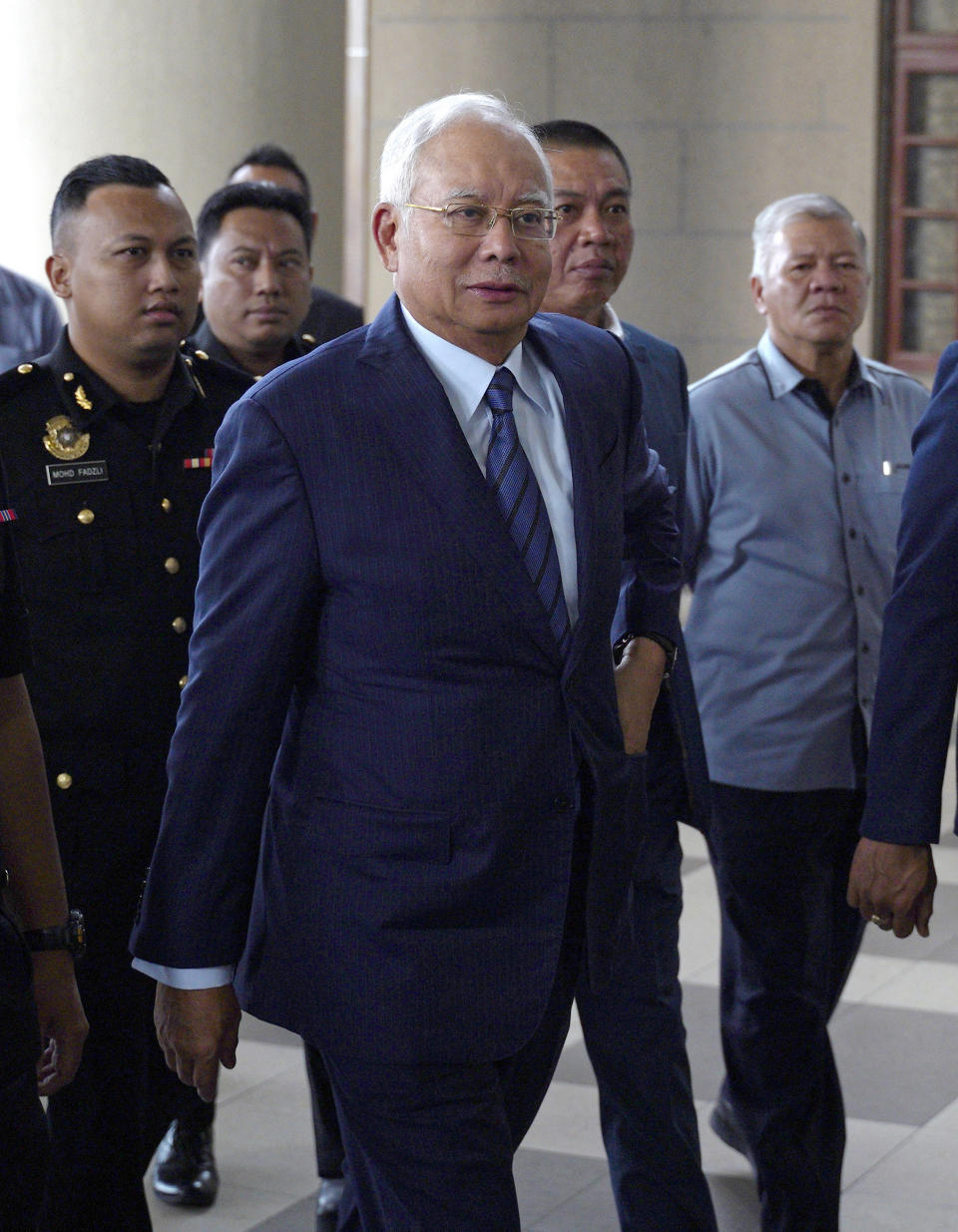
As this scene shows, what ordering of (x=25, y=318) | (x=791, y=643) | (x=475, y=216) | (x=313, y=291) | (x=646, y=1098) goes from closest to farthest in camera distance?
(x=475, y=216) → (x=646, y=1098) → (x=791, y=643) → (x=25, y=318) → (x=313, y=291)

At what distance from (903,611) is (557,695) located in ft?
1.73

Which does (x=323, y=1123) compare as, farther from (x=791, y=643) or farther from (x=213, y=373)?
(x=213, y=373)

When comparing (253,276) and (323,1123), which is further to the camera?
(253,276)

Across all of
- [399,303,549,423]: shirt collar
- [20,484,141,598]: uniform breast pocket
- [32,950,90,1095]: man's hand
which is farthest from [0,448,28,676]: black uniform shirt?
[20,484,141,598]: uniform breast pocket

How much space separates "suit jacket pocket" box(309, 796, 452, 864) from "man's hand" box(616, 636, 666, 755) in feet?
1.81

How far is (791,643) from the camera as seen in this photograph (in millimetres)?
3199

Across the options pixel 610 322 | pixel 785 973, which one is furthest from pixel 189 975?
pixel 610 322

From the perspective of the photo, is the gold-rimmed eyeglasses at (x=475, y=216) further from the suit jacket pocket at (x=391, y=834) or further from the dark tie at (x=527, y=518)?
the suit jacket pocket at (x=391, y=834)

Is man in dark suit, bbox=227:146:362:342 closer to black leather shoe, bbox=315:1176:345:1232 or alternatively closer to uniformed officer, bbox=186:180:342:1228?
uniformed officer, bbox=186:180:342:1228

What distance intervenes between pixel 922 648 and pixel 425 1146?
847 millimetres

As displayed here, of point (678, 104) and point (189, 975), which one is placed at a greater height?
point (678, 104)

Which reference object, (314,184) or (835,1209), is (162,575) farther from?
(314,184)

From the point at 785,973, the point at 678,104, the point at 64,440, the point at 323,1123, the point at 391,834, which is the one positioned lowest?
the point at 323,1123

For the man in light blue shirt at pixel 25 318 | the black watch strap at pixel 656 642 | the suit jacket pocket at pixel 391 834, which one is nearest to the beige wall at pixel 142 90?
the man in light blue shirt at pixel 25 318
